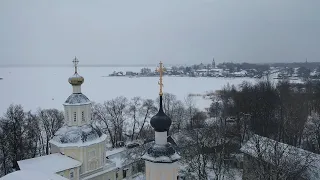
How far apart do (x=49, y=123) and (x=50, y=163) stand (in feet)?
37.7

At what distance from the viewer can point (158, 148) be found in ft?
20.0

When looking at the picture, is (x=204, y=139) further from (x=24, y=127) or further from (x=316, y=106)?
(x=316, y=106)

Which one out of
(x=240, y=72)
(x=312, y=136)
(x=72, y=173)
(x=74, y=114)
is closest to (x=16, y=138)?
(x=74, y=114)

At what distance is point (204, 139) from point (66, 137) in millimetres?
9311

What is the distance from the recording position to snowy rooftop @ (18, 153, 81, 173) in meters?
→ 16.7

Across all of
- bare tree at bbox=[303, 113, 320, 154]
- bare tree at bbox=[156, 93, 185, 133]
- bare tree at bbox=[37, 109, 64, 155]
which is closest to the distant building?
bare tree at bbox=[37, 109, 64, 155]

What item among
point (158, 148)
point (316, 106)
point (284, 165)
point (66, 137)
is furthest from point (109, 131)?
point (158, 148)

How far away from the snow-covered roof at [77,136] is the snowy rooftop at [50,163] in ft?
2.97

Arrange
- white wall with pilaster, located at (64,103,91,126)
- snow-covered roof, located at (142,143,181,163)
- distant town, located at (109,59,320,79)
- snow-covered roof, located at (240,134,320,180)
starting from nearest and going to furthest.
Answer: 1. snow-covered roof, located at (142,143,181,163)
2. snow-covered roof, located at (240,134,320,180)
3. white wall with pilaster, located at (64,103,91,126)
4. distant town, located at (109,59,320,79)

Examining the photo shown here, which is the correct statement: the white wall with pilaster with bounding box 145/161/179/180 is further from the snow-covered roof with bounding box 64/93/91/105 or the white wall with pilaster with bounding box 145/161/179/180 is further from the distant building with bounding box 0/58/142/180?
the snow-covered roof with bounding box 64/93/91/105

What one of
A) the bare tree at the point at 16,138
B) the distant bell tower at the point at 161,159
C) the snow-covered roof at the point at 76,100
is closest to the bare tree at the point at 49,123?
the bare tree at the point at 16,138

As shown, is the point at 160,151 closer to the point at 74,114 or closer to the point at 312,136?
the point at 74,114

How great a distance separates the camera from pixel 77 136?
18.7m

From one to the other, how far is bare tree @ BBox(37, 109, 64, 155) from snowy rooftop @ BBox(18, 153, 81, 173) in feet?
30.7
